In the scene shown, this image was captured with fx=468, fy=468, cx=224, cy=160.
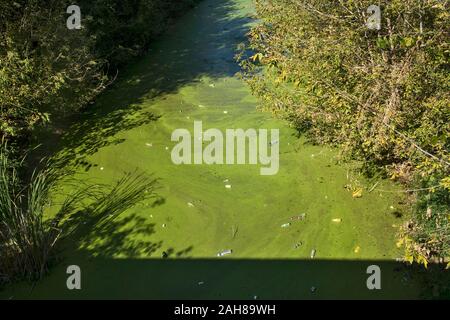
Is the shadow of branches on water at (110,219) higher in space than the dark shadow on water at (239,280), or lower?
higher

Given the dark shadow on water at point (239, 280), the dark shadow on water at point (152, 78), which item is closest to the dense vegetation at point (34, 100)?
the dark shadow on water at point (152, 78)

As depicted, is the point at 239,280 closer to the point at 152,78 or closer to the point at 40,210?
the point at 40,210

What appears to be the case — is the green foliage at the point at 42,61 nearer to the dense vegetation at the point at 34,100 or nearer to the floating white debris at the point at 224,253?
the dense vegetation at the point at 34,100

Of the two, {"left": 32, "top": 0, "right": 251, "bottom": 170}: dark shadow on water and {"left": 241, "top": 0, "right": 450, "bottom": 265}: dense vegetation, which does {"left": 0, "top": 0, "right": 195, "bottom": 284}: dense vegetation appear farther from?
{"left": 241, "top": 0, "right": 450, "bottom": 265}: dense vegetation

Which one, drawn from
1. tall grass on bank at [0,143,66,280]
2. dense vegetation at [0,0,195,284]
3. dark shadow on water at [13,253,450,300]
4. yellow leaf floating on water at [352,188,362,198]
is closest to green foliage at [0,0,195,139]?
dense vegetation at [0,0,195,284]

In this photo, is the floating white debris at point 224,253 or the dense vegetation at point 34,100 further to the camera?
the floating white debris at point 224,253
